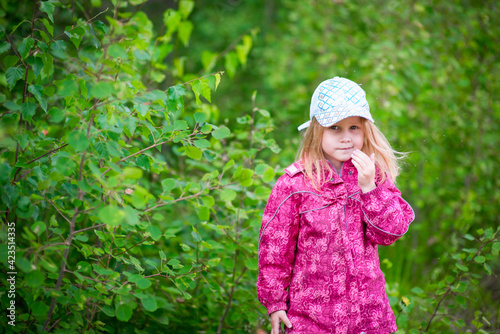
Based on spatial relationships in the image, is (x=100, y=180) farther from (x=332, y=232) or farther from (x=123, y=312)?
(x=332, y=232)

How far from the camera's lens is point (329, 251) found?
1634 millimetres

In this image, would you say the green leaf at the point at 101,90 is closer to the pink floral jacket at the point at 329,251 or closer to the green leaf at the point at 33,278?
the green leaf at the point at 33,278

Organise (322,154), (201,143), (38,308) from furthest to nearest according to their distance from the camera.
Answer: (322,154), (201,143), (38,308)

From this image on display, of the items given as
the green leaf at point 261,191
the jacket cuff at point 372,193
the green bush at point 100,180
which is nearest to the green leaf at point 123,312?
the green bush at point 100,180

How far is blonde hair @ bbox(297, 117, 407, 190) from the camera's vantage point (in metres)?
1.73

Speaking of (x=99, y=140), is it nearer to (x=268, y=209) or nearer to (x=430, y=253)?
(x=268, y=209)

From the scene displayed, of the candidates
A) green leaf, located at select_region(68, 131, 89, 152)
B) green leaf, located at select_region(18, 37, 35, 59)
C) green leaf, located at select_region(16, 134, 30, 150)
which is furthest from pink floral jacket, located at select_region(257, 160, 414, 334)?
green leaf, located at select_region(18, 37, 35, 59)

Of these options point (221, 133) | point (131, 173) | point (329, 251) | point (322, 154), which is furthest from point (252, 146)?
point (131, 173)

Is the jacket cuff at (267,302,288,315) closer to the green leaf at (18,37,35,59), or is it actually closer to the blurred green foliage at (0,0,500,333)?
the blurred green foliage at (0,0,500,333)

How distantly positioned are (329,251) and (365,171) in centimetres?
34

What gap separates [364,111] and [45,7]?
4.11ft

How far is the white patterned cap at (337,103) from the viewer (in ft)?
5.40

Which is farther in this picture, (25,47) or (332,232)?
(332,232)

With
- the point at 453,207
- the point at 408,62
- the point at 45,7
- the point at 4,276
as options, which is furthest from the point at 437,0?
the point at 4,276
